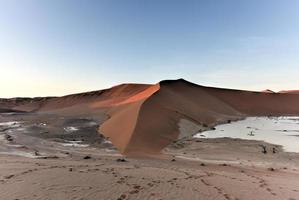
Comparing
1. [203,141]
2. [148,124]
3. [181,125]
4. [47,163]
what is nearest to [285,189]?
[47,163]

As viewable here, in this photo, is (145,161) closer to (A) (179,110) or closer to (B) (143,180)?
(B) (143,180)

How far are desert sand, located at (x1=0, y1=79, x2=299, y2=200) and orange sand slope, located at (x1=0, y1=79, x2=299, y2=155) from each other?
0.42 feet

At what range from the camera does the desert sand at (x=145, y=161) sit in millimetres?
7719

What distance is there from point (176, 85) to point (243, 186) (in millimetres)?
29498

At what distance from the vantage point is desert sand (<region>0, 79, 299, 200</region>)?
7.72 meters

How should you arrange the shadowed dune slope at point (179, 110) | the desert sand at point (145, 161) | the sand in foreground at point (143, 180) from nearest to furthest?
the sand in foreground at point (143, 180) → the desert sand at point (145, 161) → the shadowed dune slope at point (179, 110)

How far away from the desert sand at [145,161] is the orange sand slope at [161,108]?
0.42ft

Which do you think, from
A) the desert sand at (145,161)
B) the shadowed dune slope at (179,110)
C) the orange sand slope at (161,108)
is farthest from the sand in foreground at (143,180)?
the shadowed dune slope at (179,110)

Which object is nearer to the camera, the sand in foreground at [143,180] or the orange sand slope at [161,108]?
the sand in foreground at [143,180]

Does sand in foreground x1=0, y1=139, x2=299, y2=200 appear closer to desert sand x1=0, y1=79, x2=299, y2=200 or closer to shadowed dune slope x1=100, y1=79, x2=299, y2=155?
desert sand x1=0, y1=79, x2=299, y2=200

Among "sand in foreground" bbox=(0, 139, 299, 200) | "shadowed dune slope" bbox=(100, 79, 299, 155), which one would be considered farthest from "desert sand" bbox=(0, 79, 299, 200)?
"shadowed dune slope" bbox=(100, 79, 299, 155)

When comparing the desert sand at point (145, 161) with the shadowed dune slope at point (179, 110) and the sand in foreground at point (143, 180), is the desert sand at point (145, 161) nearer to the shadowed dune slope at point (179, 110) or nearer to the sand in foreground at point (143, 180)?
Result: the sand in foreground at point (143, 180)

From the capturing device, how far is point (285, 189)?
838 cm

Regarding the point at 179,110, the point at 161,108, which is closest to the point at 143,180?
the point at 161,108
